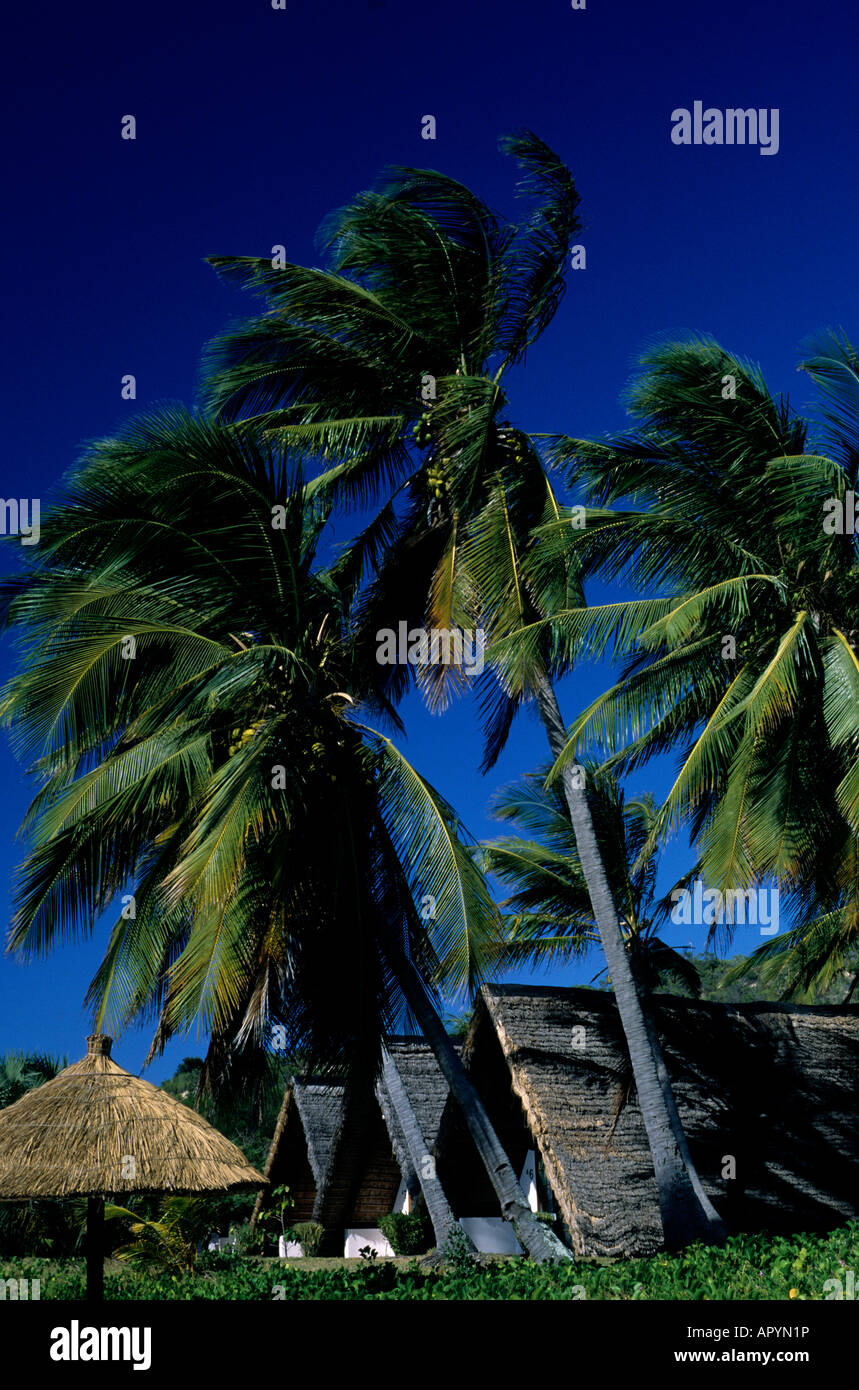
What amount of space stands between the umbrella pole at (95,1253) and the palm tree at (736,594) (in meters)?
5.56

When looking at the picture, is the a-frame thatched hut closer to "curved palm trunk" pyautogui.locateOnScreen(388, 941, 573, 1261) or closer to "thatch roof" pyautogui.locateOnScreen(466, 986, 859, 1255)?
"thatch roof" pyautogui.locateOnScreen(466, 986, 859, 1255)

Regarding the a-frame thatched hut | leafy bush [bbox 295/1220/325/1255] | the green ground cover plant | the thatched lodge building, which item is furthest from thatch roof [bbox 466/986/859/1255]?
leafy bush [bbox 295/1220/325/1255]

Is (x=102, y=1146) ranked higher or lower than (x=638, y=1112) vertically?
higher

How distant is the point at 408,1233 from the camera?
60.8 ft

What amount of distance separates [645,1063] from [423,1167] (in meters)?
3.27

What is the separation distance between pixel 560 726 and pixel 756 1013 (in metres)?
5.99

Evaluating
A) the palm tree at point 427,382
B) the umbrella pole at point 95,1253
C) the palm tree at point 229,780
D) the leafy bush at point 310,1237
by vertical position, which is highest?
the palm tree at point 427,382

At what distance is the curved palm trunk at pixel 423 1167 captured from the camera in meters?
13.2

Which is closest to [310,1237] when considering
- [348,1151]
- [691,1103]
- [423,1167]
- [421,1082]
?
[348,1151]

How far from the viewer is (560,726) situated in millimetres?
13055

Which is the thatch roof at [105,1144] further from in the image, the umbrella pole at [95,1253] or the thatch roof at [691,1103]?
the thatch roof at [691,1103]
